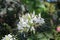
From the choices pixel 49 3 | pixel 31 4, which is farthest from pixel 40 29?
pixel 49 3

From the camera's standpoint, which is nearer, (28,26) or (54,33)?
(28,26)

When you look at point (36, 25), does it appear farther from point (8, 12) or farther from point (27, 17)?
point (8, 12)

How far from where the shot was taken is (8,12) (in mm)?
2740

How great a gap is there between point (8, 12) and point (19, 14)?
131mm

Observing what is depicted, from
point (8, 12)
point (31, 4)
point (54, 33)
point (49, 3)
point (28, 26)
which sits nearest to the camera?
point (28, 26)

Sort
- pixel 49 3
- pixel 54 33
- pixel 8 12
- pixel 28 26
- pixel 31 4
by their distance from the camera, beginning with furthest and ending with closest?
pixel 49 3
pixel 31 4
pixel 8 12
pixel 54 33
pixel 28 26

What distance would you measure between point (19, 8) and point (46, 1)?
160 centimetres

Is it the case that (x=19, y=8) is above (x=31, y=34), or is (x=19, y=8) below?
above

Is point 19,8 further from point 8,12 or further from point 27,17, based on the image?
point 27,17

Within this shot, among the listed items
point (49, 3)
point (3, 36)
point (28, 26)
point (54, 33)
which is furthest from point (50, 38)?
point (49, 3)

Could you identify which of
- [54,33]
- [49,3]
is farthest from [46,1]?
[54,33]

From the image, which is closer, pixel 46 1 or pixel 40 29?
pixel 40 29

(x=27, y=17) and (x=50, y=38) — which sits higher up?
(x=27, y=17)

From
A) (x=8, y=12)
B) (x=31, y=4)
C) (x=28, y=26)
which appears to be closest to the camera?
(x=28, y=26)
